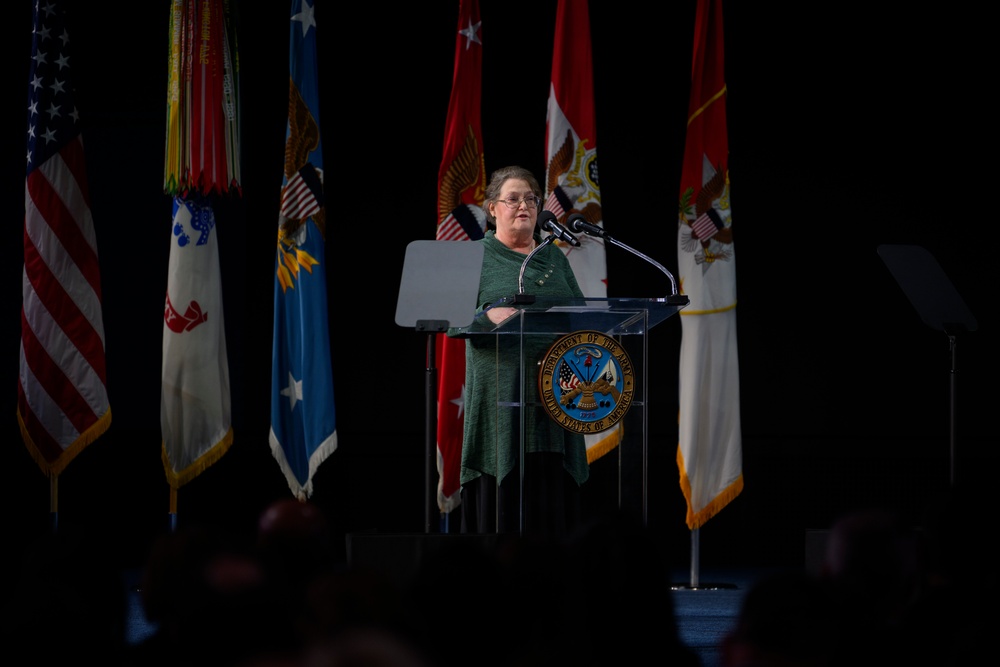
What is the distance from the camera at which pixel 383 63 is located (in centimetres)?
604

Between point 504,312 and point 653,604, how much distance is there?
82.4 inches

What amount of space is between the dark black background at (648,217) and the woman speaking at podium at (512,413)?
1892mm

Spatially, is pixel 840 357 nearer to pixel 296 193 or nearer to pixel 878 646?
pixel 296 193

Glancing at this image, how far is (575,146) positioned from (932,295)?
5.98 ft

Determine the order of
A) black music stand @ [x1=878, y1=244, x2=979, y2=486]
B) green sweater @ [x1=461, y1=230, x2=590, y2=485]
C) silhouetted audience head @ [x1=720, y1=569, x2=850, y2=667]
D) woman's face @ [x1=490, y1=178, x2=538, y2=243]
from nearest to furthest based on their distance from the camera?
silhouetted audience head @ [x1=720, y1=569, x2=850, y2=667] < green sweater @ [x1=461, y1=230, x2=590, y2=485] < woman's face @ [x1=490, y1=178, x2=538, y2=243] < black music stand @ [x1=878, y1=244, x2=979, y2=486]

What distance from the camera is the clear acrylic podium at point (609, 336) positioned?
11.7ft

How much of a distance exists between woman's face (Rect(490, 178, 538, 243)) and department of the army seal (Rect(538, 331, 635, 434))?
638mm

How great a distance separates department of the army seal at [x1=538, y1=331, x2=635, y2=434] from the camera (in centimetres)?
357

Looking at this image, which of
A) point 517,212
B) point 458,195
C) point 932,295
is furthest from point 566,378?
point 458,195

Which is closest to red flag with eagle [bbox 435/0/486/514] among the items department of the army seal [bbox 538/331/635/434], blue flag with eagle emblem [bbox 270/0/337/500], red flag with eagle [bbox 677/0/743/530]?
blue flag with eagle emblem [bbox 270/0/337/500]

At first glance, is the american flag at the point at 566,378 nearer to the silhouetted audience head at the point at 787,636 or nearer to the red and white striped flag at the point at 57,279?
the silhouetted audience head at the point at 787,636

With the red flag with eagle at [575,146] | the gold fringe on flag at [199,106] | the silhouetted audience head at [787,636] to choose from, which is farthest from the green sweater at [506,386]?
the silhouetted audience head at [787,636]

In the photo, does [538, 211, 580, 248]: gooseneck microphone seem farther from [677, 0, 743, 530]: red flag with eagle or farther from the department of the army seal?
[677, 0, 743, 530]: red flag with eagle

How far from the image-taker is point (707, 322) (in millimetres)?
5340
